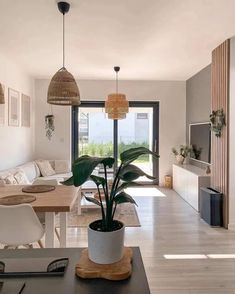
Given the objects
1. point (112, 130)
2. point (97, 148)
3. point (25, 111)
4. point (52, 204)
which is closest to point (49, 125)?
point (25, 111)

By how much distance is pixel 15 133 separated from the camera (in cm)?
552

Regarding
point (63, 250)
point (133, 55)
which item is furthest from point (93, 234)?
point (133, 55)

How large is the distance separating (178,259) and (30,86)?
5382 millimetres

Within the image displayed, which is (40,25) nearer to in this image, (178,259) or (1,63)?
(1,63)

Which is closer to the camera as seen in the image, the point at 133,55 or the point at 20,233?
the point at 20,233

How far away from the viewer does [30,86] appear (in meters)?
6.58

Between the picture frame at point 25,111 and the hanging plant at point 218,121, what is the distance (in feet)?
13.3

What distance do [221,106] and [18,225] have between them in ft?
10.8

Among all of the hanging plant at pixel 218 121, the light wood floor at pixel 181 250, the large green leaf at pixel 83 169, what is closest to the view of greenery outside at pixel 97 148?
the light wood floor at pixel 181 250

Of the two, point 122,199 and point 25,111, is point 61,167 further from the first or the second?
point 122,199

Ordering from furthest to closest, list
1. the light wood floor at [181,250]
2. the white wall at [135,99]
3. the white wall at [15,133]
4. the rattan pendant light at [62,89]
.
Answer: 1. the white wall at [135,99]
2. the white wall at [15,133]
3. the rattan pendant light at [62,89]
4. the light wood floor at [181,250]

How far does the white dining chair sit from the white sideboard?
3.18 meters

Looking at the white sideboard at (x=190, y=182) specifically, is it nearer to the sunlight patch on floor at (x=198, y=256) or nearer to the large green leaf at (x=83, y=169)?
the sunlight patch on floor at (x=198, y=256)

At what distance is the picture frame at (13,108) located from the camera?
5.17 meters
